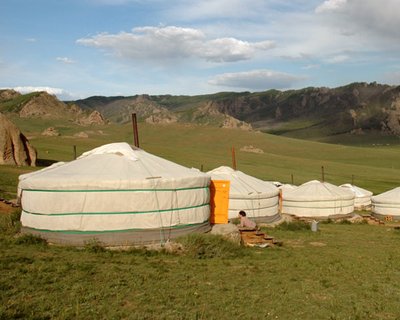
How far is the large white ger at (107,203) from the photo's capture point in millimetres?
10344

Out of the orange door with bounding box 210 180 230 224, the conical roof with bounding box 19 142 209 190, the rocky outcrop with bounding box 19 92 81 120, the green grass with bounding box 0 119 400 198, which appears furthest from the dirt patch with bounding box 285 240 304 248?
the rocky outcrop with bounding box 19 92 81 120

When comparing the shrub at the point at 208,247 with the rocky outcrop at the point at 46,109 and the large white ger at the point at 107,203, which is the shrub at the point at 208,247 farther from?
the rocky outcrop at the point at 46,109

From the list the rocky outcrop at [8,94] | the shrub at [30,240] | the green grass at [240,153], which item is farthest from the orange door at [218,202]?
the rocky outcrop at [8,94]

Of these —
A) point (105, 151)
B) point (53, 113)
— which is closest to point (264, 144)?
point (53, 113)

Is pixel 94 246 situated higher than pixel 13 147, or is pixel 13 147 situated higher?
pixel 13 147

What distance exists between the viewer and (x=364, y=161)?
77.7 meters

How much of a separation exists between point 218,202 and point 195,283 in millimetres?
6032

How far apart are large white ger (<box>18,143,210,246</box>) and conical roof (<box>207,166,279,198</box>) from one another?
6.20 meters

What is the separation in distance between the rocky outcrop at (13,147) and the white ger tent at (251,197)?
13340mm

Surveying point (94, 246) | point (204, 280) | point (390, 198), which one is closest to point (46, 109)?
point (390, 198)

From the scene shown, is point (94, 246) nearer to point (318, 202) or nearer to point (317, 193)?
point (318, 202)

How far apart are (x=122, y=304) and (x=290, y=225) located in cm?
1165

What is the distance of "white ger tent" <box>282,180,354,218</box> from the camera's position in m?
22.2

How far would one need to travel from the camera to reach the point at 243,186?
17.6 m
